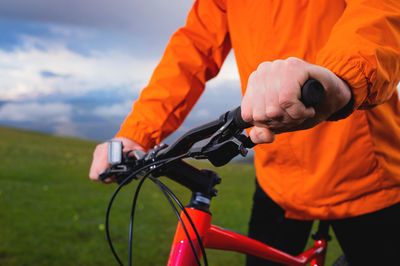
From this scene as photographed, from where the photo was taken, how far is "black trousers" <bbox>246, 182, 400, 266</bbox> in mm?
1709

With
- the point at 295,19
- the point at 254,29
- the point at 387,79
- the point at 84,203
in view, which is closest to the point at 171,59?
the point at 254,29

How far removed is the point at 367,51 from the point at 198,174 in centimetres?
68

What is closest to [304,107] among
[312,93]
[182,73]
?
[312,93]

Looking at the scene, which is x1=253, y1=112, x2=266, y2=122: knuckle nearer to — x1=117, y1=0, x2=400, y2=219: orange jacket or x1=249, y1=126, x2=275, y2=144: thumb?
x1=249, y1=126, x2=275, y2=144: thumb

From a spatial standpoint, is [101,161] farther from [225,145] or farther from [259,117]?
[259,117]

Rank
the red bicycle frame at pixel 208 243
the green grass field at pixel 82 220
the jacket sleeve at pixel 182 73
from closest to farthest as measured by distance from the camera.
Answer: the red bicycle frame at pixel 208 243, the jacket sleeve at pixel 182 73, the green grass field at pixel 82 220

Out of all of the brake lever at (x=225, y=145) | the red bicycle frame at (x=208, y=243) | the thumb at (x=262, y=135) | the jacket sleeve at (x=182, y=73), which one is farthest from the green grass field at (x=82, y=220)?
the thumb at (x=262, y=135)

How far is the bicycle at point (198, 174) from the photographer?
963 mm

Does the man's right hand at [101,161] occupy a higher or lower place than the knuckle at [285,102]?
lower

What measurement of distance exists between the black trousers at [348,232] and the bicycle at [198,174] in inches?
5.2

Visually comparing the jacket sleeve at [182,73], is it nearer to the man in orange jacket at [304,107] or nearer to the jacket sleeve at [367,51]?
the man in orange jacket at [304,107]

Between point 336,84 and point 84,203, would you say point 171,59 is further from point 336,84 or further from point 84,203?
point 84,203

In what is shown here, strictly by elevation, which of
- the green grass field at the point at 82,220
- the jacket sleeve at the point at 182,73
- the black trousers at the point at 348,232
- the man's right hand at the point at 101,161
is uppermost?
the jacket sleeve at the point at 182,73

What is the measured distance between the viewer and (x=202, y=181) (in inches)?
52.9
